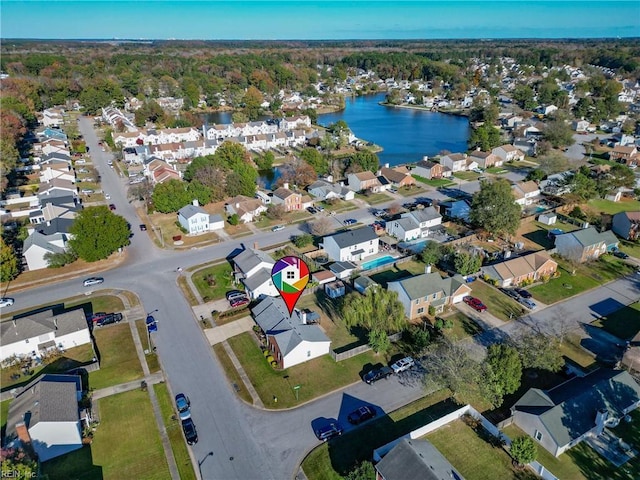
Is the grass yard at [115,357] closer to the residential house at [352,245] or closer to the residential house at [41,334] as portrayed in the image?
the residential house at [41,334]

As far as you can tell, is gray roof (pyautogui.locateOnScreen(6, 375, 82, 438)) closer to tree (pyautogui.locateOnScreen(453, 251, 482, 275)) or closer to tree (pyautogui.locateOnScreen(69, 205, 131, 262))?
tree (pyautogui.locateOnScreen(69, 205, 131, 262))

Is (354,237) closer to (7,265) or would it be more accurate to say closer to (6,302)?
(6,302)

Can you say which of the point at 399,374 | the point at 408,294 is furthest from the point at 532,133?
the point at 399,374

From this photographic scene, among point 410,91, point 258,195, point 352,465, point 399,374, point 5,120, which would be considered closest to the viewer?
point 352,465

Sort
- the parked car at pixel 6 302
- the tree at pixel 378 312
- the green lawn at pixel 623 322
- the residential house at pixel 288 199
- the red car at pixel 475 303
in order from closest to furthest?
the tree at pixel 378 312, the green lawn at pixel 623 322, the red car at pixel 475 303, the parked car at pixel 6 302, the residential house at pixel 288 199

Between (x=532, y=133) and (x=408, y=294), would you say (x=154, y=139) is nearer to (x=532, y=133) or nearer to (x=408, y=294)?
(x=408, y=294)

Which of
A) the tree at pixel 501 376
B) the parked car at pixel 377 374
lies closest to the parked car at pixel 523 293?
the tree at pixel 501 376

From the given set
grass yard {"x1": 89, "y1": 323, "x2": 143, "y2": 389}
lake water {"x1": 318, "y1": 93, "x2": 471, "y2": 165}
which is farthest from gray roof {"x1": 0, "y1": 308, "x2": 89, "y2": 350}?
lake water {"x1": 318, "y1": 93, "x2": 471, "y2": 165}
